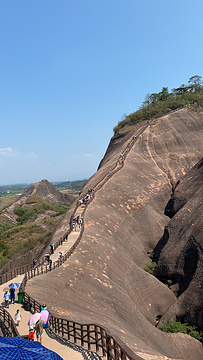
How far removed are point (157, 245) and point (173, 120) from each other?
36.8 meters

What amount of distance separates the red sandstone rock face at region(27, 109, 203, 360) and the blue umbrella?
6219 millimetres

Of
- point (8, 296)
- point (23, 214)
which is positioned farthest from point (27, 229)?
point (8, 296)

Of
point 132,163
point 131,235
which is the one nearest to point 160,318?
point 131,235

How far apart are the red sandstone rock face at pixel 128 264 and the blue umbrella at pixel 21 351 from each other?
20.4ft

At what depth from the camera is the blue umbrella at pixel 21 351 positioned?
7.07 meters

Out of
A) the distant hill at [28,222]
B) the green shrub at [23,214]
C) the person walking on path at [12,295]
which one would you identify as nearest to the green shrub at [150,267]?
the distant hill at [28,222]

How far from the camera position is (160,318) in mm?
25172

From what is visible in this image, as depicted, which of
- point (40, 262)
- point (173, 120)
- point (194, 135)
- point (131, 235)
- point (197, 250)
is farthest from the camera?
point (173, 120)

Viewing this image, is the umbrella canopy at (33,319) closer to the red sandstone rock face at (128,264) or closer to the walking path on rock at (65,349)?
the walking path on rock at (65,349)

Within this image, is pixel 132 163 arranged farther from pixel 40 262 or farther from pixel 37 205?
pixel 37 205

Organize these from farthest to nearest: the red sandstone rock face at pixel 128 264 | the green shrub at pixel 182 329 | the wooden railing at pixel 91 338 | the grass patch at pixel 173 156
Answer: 1. the grass patch at pixel 173 156
2. the green shrub at pixel 182 329
3. the red sandstone rock face at pixel 128 264
4. the wooden railing at pixel 91 338

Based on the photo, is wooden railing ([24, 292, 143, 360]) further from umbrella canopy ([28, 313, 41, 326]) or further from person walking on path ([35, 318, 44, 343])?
umbrella canopy ([28, 313, 41, 326])

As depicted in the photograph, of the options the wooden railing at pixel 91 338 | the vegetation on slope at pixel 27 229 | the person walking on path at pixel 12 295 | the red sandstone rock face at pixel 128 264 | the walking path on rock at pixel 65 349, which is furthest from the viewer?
the vegetation on slope at pixel 27 229

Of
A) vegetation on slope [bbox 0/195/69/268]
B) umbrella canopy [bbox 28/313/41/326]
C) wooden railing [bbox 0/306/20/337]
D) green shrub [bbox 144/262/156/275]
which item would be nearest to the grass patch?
green shrub [bbox 144/262/156/275]
